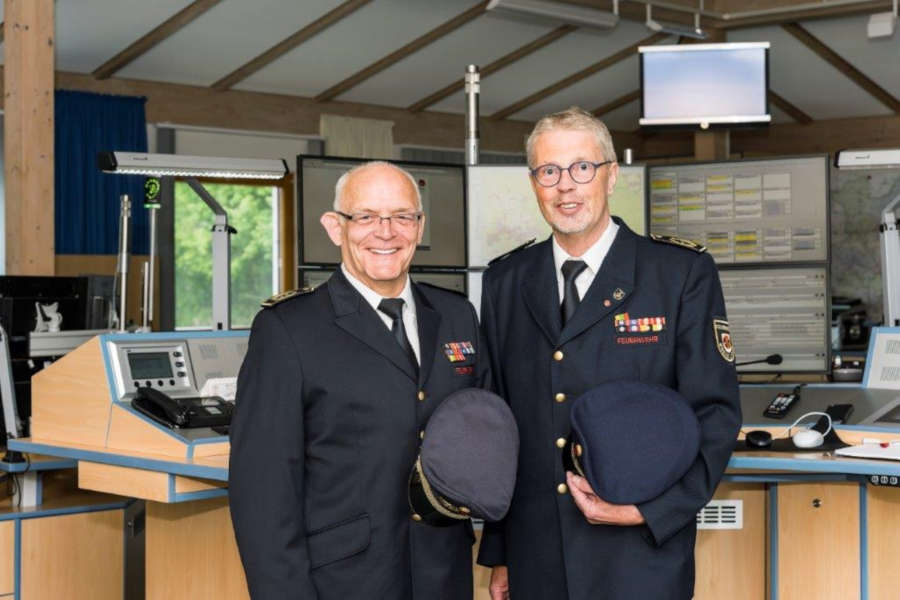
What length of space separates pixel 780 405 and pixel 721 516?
13.7 inches

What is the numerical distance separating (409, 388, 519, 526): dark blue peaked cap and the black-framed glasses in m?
0.39

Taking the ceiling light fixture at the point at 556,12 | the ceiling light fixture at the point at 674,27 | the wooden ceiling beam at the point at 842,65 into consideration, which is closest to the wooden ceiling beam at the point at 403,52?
the ceiling light fixture at the point at 556,12

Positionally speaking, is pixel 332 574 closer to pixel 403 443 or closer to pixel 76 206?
pixel 403 443

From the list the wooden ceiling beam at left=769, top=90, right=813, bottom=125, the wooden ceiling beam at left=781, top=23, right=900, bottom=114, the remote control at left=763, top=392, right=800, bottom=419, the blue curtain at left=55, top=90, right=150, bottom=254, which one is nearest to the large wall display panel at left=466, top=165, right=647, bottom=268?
the remote control at left=763, top=392, right=800, bottom=419

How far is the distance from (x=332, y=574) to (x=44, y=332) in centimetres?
211

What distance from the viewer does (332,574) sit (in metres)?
1.85

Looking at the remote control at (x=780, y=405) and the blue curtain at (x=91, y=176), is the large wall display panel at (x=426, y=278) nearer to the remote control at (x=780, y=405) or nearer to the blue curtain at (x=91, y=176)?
the remote control at (x=780, y=405)

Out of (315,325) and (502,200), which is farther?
(502,200)

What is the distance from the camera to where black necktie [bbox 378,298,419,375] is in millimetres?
1957

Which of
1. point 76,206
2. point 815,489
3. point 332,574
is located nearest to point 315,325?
point 332,574

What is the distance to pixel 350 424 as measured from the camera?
1.86 m

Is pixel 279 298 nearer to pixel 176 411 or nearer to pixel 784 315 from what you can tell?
pixel 176 411

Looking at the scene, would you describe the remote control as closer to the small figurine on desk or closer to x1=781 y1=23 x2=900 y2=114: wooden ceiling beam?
the small figurine on desk

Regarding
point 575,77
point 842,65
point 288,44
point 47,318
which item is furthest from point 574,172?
point 842,65
